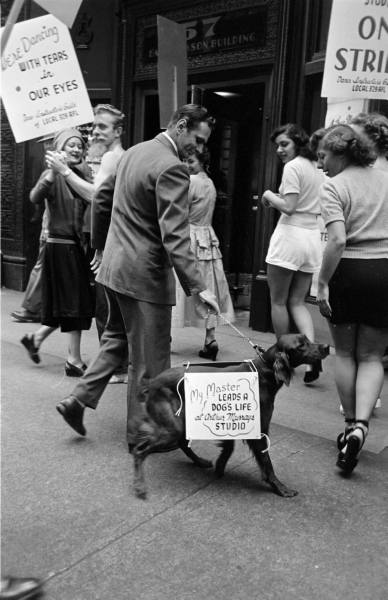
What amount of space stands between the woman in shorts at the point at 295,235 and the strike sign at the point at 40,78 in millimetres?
1669

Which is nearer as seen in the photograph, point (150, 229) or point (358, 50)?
point (150, 229)

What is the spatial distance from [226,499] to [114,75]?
698 centimetres

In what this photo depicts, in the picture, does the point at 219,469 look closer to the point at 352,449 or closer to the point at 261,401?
the point at 261,401

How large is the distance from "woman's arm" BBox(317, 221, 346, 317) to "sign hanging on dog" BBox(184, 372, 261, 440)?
0.73 metres

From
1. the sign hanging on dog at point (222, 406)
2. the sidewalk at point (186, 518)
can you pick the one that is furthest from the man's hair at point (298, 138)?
the sign hanging on dog at point (222, 406)

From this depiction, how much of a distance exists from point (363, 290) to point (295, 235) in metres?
1.67

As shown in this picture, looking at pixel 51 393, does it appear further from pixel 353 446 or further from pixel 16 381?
pixel 353 446

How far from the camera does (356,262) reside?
358 cm

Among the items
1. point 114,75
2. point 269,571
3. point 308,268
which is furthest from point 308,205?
point 114,75

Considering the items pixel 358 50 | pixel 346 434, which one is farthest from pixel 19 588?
pixel 358 50

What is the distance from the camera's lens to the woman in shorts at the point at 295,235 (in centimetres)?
506

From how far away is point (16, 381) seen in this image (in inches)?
198

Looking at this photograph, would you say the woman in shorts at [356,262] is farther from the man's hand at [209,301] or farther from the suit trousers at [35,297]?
the suit trousers at [35,297]

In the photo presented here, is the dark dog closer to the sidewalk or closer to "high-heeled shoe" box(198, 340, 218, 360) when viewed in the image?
the sidewalk
